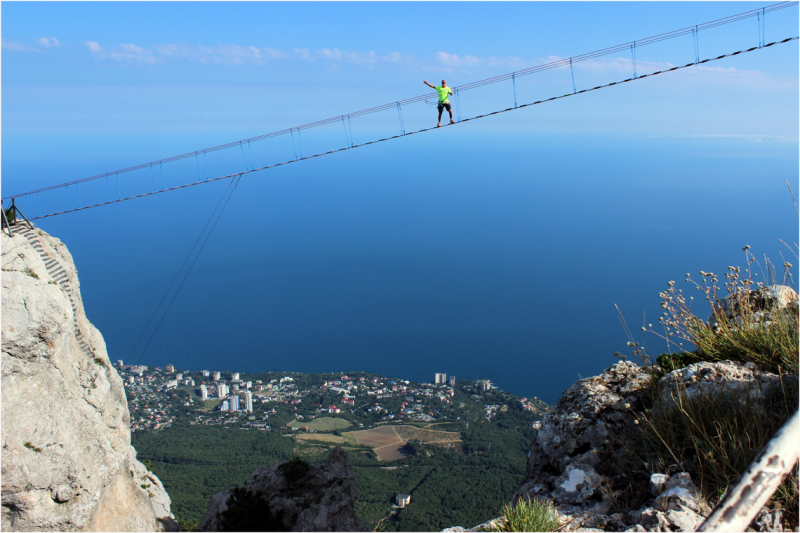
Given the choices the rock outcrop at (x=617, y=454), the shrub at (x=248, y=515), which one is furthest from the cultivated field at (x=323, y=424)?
the rock outcrop at (x=617, y=454)

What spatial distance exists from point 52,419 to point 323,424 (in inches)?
1742

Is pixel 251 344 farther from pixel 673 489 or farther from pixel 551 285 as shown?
pixel 673 489

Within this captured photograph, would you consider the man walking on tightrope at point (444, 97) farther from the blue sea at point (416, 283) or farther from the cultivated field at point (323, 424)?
the blue sea at point (416, 283)

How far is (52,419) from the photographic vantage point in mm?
10484

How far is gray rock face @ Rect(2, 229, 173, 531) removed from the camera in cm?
988

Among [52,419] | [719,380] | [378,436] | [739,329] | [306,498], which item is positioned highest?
[739,329]

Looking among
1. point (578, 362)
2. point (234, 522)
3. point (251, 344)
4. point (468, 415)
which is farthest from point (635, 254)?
point (234, 522)

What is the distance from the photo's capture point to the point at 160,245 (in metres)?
145

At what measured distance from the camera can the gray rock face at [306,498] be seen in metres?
11.6

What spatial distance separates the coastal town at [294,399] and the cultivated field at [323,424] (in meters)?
0.12


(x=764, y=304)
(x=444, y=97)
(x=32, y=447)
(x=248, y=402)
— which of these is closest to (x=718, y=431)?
(x=764, y=304)

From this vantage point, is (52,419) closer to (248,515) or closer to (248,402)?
(248,515)

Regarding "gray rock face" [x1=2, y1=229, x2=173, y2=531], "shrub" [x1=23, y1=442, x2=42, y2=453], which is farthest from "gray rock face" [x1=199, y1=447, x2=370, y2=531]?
"shrub" [x1=23, y1=442, x2=42, y2=453]

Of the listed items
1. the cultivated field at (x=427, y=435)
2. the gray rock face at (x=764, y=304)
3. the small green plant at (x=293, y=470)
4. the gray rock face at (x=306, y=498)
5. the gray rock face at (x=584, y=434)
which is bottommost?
the cultivated field at (x=427, y=435)
